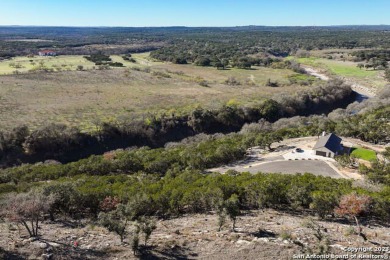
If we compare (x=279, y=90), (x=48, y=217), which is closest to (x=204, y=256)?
(x=48, y=217)

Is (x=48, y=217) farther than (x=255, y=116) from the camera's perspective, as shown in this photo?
No

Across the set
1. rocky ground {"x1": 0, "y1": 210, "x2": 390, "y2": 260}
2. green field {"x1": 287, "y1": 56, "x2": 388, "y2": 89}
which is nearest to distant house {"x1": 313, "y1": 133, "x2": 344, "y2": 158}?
rocky ground {"x1": 0, "y1": 210, "x2": 390, "y2": 260}

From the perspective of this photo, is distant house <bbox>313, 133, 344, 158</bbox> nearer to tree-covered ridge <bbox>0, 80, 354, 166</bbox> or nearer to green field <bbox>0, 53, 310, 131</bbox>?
tree-covered ridge <bbox>0, 80, 354, 166</bbox>

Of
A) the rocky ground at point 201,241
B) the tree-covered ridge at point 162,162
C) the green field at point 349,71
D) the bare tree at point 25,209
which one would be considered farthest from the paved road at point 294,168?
the green field at point 349,71

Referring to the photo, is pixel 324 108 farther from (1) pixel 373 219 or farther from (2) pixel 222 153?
(1) pixel 373 219

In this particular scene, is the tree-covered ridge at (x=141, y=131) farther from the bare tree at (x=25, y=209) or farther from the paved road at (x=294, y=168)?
the bare tree at (x=25, y=209)

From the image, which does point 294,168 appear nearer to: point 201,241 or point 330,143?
point 330,143
